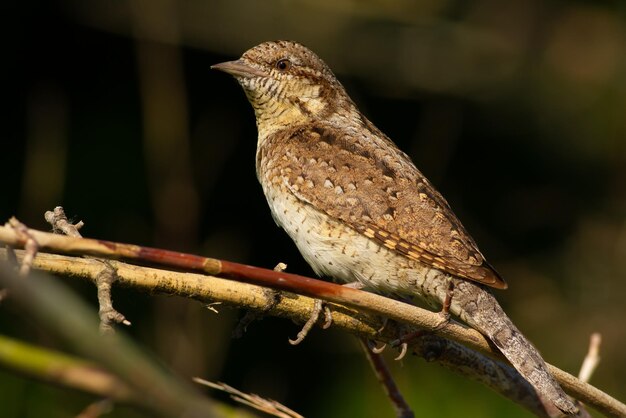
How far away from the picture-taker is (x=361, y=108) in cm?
546

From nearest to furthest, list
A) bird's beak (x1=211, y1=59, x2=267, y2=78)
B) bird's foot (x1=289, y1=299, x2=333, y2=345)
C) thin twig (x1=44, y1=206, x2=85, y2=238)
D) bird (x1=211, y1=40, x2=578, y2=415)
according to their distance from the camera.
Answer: thin twig (x1=44, y1=206, x2=85, y2=238)
bird's foot (x1=289, y1=299, x2=333, y2=345)
bird (x1=211, y1=40, x2=578, y2=415)
bird's beak (x1=211, y1=59, x2=267, y2=78)

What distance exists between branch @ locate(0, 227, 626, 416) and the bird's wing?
0.40 m

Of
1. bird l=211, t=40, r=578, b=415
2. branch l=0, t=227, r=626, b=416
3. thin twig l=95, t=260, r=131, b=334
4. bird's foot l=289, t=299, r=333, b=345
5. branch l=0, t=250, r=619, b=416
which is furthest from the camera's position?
bird l=211, t=40, r=578, b=415

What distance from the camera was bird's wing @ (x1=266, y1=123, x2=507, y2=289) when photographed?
2812mm

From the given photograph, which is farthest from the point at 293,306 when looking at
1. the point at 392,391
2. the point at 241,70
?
the point at 241,70

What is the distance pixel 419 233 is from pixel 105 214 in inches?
89.7

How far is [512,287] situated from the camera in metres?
5.24

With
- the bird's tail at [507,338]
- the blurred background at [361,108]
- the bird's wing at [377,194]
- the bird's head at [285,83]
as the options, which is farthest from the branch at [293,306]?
the blurred background at [361,108]

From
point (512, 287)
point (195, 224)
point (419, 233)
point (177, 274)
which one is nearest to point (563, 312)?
point (512, 287)

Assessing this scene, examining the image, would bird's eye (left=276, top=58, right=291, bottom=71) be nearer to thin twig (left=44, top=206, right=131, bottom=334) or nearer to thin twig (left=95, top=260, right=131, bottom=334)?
thin twig (left=44, top=206, right=131, bottom=334)

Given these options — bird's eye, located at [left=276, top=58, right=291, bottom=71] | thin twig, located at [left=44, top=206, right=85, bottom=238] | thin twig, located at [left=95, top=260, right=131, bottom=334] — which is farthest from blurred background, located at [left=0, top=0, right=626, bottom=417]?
thin twig, located at [left=95, top=260, right=131, bottom=334]

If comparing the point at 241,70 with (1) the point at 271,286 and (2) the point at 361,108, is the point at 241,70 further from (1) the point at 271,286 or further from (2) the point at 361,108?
(2) the point at 361,108

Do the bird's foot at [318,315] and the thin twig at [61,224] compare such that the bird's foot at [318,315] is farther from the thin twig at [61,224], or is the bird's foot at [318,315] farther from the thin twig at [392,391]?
the thin twig at [61,224]

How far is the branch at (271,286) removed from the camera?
149cm
